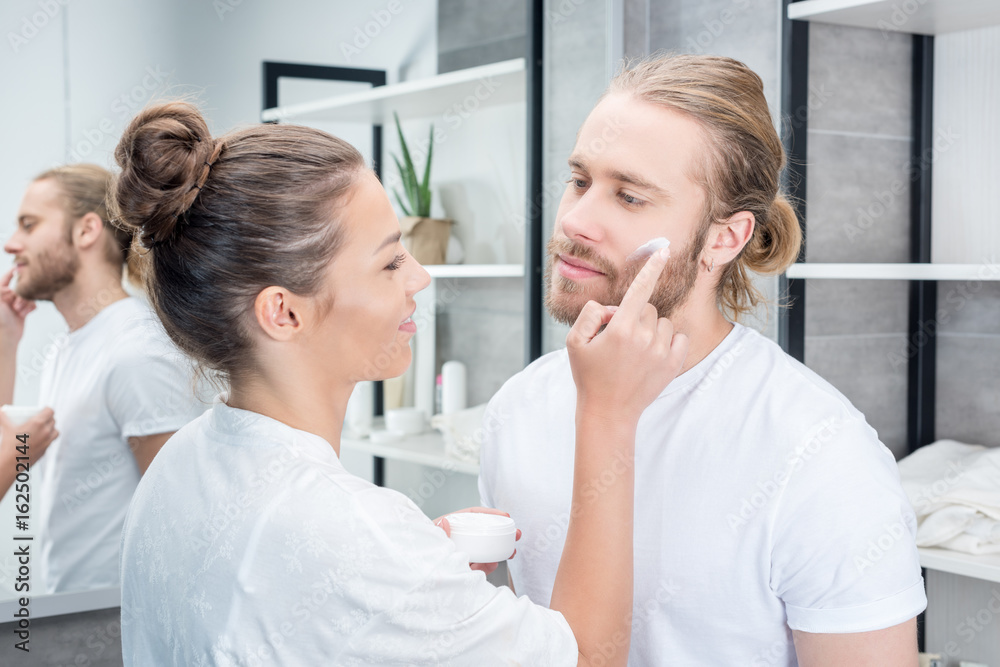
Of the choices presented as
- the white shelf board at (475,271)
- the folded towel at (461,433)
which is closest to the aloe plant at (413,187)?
the white shelf board at (475,271)

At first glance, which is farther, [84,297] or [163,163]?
[84,297]

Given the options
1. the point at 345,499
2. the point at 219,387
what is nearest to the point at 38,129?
the point at 219,387

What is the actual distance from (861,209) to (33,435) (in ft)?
4.89

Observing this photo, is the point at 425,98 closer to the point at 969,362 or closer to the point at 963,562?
the point at 969,362

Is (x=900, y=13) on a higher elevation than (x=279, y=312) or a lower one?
higher

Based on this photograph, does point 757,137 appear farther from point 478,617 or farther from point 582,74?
point 582,74

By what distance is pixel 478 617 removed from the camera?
27.5 inches

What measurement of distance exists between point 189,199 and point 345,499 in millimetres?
301

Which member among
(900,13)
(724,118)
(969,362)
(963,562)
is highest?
(900,13)

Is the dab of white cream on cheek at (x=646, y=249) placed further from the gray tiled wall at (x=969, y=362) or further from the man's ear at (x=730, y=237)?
the gray tiled wall at (x=969, y=362)

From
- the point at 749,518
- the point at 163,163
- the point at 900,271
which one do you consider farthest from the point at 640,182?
the point at 900,271

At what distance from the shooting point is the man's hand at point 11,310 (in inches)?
51.8

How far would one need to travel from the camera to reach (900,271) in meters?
1.35

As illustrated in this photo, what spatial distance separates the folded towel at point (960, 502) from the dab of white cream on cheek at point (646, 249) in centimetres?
65
